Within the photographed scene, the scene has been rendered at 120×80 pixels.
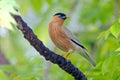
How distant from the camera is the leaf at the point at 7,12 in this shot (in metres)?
1.99

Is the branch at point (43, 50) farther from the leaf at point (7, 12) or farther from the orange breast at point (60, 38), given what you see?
the orange breast at point (60, 38)

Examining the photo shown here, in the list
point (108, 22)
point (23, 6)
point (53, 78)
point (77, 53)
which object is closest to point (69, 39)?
point (77, 53)

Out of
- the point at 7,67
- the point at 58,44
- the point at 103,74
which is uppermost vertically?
the point at 58,44

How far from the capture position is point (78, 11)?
23.1 ft

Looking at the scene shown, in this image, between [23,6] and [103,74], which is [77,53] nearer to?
[103,74]

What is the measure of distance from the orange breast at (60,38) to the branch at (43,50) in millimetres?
1064

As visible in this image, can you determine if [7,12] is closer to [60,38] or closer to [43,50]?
[43,50]

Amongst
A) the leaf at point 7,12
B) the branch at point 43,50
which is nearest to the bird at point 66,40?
the branch at point 43,50

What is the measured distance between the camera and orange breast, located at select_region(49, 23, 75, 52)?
13.3 feet

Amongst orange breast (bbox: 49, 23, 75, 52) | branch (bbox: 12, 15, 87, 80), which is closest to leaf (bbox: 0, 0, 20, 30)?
branch (bbox: 12, 15, 87, 80)

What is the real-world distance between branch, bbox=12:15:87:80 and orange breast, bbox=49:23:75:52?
3.49ft

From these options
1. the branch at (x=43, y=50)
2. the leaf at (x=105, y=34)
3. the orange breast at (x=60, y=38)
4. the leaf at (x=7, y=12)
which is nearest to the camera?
the leaf at (x=7, y=12)

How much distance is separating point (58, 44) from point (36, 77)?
72 centimetres

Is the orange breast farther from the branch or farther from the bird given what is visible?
the branch
